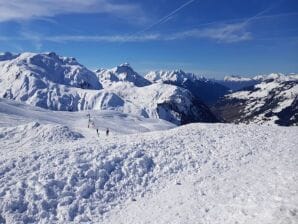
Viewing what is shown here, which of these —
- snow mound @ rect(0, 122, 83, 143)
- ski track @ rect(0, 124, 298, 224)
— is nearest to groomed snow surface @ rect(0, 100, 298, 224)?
ski track @ rect(0, 124, 298, 224)

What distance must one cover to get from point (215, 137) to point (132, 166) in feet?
36.5

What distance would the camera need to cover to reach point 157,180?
2802cm

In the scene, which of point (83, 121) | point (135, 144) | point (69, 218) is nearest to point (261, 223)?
point (69, 218)

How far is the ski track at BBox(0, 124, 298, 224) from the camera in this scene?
889 inches

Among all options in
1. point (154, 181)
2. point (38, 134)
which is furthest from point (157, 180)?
point (38, 134)

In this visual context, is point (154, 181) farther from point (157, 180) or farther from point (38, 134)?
point (38, 134)

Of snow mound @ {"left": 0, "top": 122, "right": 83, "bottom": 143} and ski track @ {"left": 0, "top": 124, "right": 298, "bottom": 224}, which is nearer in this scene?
ski track @ {"left": 0, "top": 124, "right": 298, "bottom": 224}

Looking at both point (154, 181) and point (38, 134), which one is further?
point (38, 134)

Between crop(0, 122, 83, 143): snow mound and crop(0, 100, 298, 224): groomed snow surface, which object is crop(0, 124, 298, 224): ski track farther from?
crop(0, 122, 83, 143): snow mound

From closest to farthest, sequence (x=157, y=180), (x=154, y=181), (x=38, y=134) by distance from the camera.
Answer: (x=154, y=181)
(x=157, y=180)
(x=38, y=134)

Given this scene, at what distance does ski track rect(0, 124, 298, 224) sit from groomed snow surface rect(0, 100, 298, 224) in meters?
0.06

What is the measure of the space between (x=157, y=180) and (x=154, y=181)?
253mm

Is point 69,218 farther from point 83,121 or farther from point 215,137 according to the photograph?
point 83,121

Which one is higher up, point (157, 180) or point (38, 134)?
point (38, 134)
